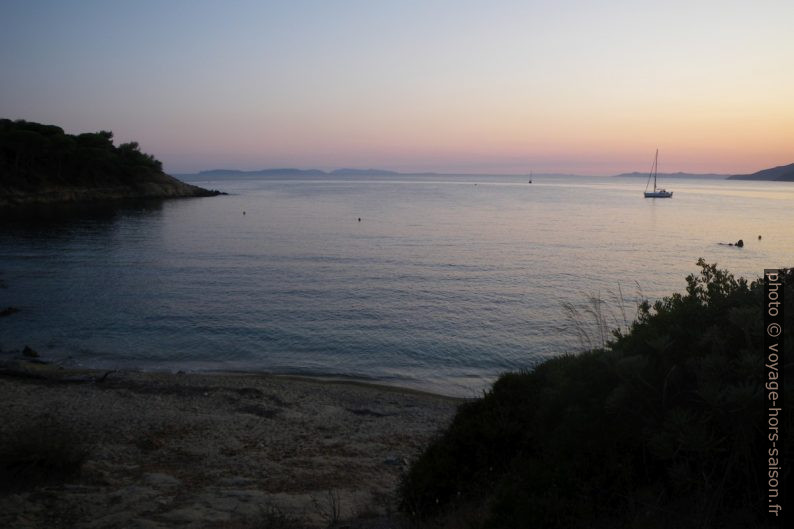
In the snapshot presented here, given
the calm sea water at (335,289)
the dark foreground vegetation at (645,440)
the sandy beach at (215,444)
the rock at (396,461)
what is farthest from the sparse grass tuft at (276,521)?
the calm sea water at (335,289)

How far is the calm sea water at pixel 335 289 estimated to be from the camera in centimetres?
1942

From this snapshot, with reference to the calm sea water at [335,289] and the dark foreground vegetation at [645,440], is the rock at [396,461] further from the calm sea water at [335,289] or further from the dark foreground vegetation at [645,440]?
the calm sea water at [335,289]

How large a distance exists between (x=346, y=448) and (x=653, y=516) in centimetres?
794

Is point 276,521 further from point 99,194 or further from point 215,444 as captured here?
point 99,194

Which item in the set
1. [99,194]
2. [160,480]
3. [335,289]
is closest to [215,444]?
[160,480]

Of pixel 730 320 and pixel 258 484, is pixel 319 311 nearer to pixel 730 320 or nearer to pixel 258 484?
pixel 258 484

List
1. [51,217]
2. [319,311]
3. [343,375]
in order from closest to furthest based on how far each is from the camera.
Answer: [343,375], [319,311], [51,217]

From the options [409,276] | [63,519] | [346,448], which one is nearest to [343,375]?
[346,448]

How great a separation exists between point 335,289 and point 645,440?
24.7 metres

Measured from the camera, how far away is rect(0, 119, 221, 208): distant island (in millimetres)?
78750

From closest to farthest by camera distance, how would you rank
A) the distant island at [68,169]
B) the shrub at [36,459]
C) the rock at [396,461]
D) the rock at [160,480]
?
the shrub at [36,459]
the rock at [160,480]
the rock at [396,461]
the distant island at [68,169]

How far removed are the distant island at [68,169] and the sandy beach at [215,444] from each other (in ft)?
236

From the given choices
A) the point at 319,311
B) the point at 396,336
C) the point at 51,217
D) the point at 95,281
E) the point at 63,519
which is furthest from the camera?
the point at 51,217

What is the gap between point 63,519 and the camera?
7.41 meters
